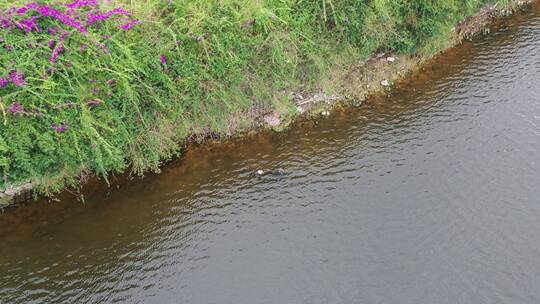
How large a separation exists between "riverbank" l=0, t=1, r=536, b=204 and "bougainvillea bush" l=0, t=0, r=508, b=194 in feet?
0.14

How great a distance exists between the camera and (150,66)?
14.2m

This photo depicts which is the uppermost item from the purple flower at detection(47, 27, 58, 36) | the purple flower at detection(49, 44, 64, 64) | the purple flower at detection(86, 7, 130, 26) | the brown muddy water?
the purple flower at detection(86, 7, 130, 26)

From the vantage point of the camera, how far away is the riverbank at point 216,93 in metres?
12.8

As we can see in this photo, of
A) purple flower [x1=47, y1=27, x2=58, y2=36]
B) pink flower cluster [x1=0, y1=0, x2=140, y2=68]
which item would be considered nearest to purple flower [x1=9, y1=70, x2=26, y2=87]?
pink flower cluster [x1=0, y1=0, x2=140, y2=68]

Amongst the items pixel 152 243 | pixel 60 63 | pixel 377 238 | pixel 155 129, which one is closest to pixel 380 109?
pixel 377 238

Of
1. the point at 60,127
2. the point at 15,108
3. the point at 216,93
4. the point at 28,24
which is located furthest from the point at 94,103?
the point at 216,93

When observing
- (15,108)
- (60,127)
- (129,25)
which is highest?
(129,25)

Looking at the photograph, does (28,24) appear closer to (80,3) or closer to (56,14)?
(56,14)

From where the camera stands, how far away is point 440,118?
57.7 ft

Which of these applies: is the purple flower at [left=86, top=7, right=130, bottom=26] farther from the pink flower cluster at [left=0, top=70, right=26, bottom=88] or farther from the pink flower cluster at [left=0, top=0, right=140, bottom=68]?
the pink flower cluster at [left=0, top=70, right=26, bottom=88]

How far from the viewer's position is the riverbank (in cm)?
1280

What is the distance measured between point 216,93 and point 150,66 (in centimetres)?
232

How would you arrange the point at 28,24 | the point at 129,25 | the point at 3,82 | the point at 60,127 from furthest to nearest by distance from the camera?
1. the point at 129,25
2. the point at 60,127
3. the point at 28,24
4. the point at 3,82

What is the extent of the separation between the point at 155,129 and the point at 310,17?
6.80 meters
